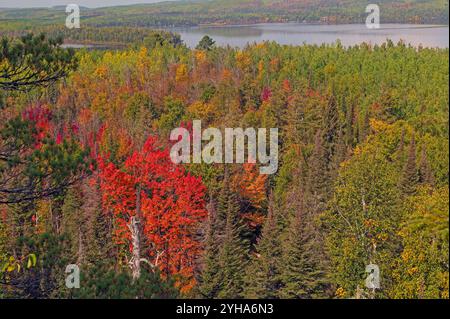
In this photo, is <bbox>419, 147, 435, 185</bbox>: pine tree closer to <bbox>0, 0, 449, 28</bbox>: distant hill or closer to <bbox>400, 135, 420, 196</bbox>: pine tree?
<bbox>400, 135, 420, 196</bbox>: pine tree

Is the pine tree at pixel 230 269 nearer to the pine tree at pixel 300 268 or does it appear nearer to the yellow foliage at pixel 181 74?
the pine tree at pixel 300 268

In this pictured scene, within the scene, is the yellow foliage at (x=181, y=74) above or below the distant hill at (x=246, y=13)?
below

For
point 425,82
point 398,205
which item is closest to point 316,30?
point 425,82
